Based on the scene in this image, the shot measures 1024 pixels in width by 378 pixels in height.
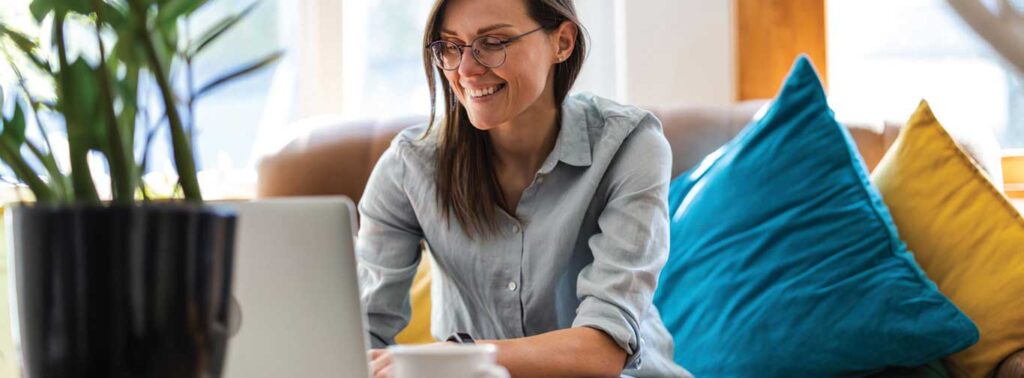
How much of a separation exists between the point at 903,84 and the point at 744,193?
3.06 ft

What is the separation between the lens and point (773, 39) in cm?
263

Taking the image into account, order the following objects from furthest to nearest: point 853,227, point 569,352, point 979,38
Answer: point 979,38 < point 853,227 < point 569,352

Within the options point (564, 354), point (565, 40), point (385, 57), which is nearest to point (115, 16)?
point (564, 354)

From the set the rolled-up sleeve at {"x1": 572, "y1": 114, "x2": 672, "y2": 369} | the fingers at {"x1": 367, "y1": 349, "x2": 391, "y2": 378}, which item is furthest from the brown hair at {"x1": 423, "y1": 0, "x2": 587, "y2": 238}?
the fingers at {"x1": 367, "y1": 349, "x2": 391, "y2": 378}

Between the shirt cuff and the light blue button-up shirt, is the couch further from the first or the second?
the shirt cuff

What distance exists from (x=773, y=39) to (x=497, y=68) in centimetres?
118

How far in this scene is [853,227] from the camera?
1.81m

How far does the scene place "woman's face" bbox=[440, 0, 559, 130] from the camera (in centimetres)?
165

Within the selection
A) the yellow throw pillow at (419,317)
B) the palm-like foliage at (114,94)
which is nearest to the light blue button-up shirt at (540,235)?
the yellow throw pillow at (419,317)

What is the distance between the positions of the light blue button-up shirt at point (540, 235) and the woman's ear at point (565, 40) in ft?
0.29

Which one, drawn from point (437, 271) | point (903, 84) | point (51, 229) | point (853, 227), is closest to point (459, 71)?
point (437, 271)

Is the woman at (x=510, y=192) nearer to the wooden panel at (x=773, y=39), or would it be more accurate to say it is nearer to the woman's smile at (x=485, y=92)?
the woman's smile at (x=485, y=92)

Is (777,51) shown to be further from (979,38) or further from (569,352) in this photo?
(569,352)

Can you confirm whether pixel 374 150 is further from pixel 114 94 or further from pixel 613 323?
pixel 114 94
